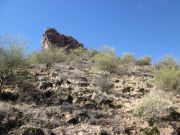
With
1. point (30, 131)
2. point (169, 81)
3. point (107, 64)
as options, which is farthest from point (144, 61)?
point (30, 131)

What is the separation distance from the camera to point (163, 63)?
105 feet

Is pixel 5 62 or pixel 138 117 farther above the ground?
pixel 5 62

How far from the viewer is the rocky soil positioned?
40.7ft

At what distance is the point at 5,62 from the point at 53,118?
6.43m

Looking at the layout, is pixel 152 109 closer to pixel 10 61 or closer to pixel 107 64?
pixel 10 61

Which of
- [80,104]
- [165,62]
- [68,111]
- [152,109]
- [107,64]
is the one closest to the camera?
[152,109]

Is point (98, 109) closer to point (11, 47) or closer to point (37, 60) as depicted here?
point (11, 47)

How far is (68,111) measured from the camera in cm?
1417

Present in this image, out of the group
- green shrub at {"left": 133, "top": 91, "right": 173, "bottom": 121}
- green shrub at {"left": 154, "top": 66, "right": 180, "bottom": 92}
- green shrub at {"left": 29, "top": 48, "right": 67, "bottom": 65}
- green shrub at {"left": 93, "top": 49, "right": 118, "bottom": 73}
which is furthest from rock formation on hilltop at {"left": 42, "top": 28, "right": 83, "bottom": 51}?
green shrub at {"left": 133, "top": 91, "right": 173, "bottom": 121}

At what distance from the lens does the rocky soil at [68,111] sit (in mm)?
12414

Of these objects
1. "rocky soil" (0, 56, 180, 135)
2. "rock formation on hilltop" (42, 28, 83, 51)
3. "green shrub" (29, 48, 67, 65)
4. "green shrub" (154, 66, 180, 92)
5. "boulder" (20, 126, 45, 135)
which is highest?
"rock formation on hilltop" (42, 28, 83, 51)

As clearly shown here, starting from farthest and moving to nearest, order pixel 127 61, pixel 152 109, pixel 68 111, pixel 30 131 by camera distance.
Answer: pixel 127 61
pixel 68 111
pixel 152 109
pixel 30 131

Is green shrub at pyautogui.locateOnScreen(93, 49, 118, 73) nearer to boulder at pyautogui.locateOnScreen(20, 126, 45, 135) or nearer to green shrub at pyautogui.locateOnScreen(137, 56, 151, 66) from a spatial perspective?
green shrub at pyautogui.locateOnScreen(137, 56, 151, 66)

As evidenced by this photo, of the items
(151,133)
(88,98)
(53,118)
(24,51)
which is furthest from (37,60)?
(151,133)
